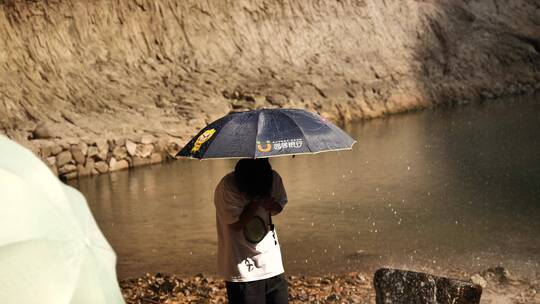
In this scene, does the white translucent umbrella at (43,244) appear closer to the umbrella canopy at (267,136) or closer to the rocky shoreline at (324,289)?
the umbrella canopy at (267,136)

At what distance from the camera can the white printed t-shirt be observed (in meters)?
4.15

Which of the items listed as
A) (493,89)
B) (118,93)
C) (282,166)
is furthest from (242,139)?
(493,89)

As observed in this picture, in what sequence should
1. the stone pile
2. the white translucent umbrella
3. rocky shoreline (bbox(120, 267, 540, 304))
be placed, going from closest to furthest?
the white translucent umbrella, rocky shoreline (bbox(120, 267, 540, 304)), the stone pile

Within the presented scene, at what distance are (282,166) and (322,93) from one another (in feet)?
30.5

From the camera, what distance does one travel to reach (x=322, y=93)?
957 inches

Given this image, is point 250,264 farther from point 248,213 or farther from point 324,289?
point 324,289

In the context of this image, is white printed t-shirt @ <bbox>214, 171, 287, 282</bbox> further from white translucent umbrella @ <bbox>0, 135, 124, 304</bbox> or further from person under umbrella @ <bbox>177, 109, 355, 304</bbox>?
white translucent umbrella @ <bbox>0, 135, 124, 304</bbox>

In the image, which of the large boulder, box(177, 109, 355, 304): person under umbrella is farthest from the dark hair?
the large boulder

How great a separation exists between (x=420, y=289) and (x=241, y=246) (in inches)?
68.0

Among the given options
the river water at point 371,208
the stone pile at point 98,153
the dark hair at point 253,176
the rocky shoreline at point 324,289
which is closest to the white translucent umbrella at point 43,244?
the dark hair at point 253,176

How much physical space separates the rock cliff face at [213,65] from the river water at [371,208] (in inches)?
105

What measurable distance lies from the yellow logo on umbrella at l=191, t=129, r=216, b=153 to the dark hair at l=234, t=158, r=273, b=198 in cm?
32

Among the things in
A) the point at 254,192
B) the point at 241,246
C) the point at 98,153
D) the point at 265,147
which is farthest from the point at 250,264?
the point at 98,153

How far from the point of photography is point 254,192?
4141mm
